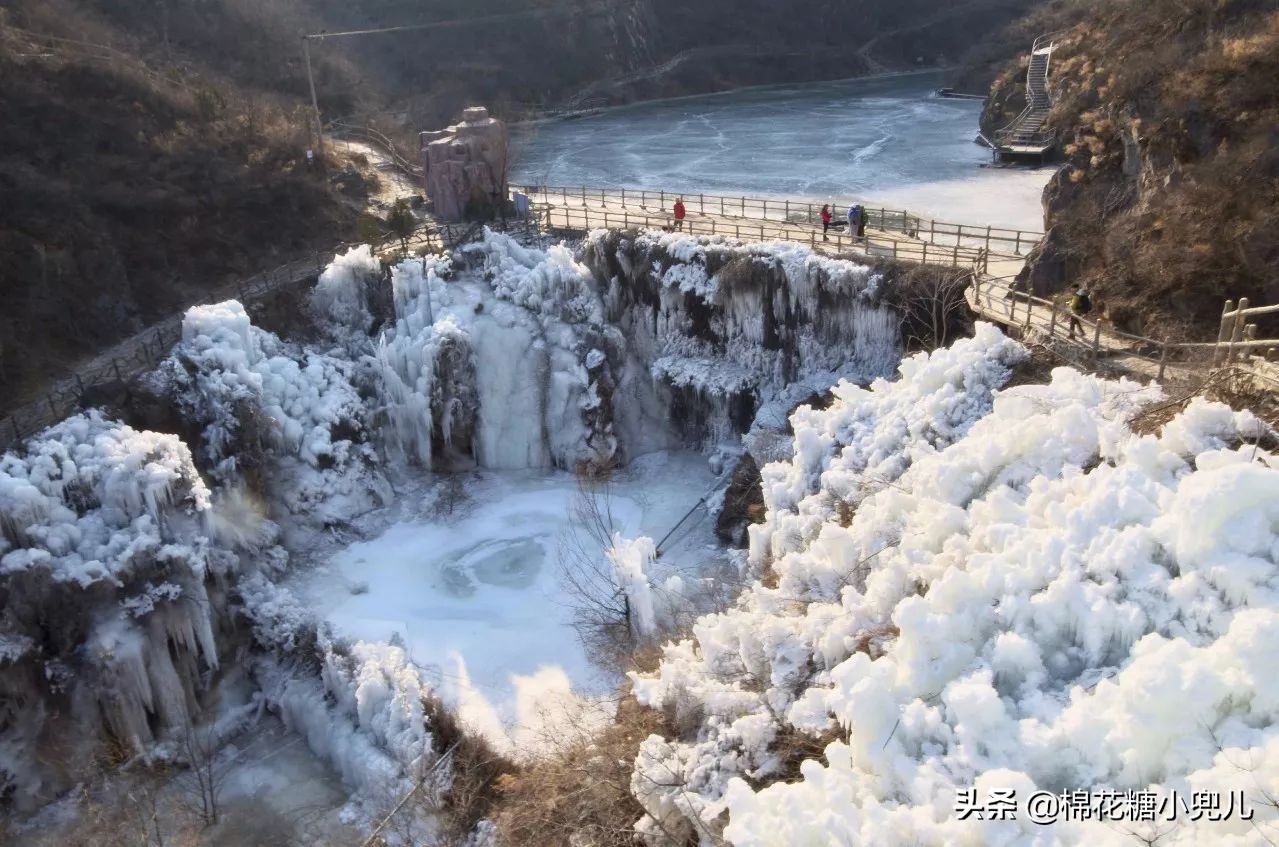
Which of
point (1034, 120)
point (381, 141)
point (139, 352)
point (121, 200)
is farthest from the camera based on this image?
point (381, 141)

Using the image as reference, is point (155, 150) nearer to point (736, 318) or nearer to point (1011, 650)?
point (736, 318)

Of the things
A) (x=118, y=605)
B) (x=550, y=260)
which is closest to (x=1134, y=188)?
(x=550, y=260)

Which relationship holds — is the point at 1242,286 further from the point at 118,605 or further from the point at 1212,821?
the point at 118,605

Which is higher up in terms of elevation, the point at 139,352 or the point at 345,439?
the point at 139,352

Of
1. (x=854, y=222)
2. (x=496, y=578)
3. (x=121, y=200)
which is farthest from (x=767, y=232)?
(x=121, y=200)

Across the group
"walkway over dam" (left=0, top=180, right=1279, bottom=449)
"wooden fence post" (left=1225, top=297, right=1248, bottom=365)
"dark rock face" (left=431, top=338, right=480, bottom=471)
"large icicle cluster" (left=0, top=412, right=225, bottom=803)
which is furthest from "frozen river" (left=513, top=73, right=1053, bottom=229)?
"large icicle cluster" (left=0, top=412, right=225, bottom=803)
